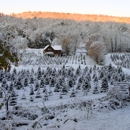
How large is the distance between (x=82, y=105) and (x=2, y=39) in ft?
15.4

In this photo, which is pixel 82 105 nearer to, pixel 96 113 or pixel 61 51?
pixel 96 113

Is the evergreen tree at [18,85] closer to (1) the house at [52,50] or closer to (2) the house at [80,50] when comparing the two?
(1) the house at [52,50]

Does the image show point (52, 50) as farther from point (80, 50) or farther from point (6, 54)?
point (6, 54)

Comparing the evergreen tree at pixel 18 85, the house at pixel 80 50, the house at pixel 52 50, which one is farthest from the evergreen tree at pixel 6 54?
the house at pixel 80 50

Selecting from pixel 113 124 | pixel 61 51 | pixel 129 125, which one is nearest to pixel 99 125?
pixel 113 124

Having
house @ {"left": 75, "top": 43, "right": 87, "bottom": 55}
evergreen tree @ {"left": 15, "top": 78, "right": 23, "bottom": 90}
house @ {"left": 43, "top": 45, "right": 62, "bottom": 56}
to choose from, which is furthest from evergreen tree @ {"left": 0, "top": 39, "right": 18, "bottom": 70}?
house @ {"left": 75, "top": 43, "right": 87, "bottom": 55}

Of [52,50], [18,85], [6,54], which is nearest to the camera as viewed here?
[6,54]

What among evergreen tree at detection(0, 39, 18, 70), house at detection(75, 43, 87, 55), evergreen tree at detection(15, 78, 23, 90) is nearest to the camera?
evergreen tree at detection(0, 39, 18, 70)

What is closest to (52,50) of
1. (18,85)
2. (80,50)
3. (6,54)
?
(80,50)

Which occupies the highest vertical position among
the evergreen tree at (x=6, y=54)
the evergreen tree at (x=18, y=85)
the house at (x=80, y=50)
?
the evergreen tree at (x=6, y=54)

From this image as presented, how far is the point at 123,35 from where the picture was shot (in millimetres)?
72562

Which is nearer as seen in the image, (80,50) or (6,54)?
(6,54)

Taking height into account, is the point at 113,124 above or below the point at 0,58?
below

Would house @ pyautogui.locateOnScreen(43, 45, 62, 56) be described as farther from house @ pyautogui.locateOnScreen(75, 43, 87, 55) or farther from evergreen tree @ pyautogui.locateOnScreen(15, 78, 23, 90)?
evergreen tree @ pyautogui.locateOnScreen(15, 78, 23, 90)
